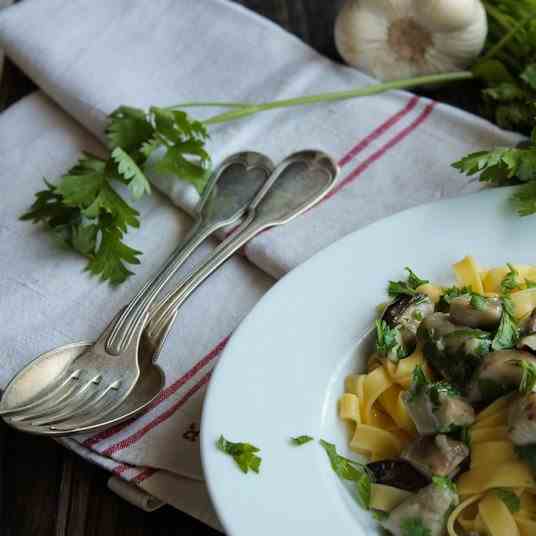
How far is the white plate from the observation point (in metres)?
2.47

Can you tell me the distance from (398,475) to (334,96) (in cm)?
188

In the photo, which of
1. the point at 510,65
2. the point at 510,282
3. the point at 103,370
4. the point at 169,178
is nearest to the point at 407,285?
the point at 510,282

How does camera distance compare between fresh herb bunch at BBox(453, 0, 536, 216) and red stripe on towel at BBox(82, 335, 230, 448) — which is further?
fresh herb bunch at BBox(453, 0, 536, 216)

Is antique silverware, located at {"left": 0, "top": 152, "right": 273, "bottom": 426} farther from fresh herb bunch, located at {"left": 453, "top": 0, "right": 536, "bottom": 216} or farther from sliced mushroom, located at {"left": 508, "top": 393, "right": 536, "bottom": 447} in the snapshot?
sliced mushroom, located at {"left": 508, "top": 393, "right": 536, "bottom": 447}

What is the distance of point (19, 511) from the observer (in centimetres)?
293

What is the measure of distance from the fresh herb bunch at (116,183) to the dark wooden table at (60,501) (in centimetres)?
73

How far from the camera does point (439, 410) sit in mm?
2580

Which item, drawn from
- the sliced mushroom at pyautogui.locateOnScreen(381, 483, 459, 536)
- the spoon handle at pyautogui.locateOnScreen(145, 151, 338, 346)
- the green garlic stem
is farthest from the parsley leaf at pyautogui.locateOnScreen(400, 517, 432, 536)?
the green garlic stem

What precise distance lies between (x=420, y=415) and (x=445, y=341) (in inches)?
9.7

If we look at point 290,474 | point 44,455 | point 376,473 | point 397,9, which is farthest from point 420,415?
point 397,9

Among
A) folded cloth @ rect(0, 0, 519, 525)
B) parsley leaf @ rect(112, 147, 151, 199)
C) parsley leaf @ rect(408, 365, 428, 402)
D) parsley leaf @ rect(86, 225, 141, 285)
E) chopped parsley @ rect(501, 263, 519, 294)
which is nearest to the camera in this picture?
parsley leaf @ rect(408, 365, 428, 402)

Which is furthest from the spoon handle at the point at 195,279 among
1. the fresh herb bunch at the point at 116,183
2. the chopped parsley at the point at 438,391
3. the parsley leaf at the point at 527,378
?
the parsley leaf at the point at 527,378

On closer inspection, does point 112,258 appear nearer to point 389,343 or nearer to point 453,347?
point 389,343

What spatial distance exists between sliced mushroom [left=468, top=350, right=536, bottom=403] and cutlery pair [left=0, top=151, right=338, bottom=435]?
3.46ft
